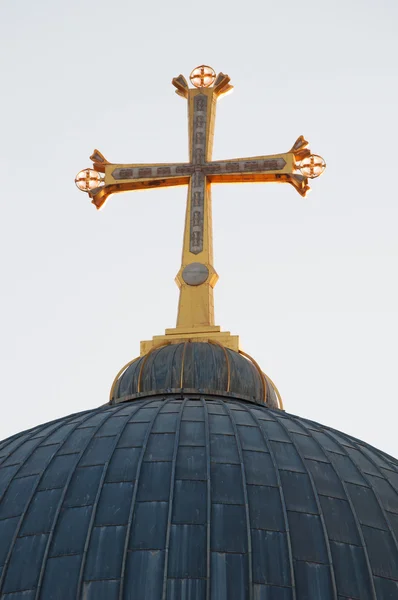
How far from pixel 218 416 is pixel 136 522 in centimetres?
396

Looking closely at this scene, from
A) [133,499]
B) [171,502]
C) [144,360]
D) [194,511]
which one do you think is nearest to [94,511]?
[133,499]

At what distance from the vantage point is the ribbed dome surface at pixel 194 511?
73.9 ft

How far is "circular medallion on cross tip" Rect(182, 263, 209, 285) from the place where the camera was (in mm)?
31453

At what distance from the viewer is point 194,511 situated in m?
23.5

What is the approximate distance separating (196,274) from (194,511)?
8872 mm

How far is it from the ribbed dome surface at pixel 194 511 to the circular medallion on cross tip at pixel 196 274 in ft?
16.1

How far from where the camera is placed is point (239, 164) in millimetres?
32750

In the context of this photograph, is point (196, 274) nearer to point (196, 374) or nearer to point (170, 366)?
point (170, 366)

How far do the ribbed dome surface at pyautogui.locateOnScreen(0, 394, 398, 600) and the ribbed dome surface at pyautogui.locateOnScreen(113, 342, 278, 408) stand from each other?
241 cm

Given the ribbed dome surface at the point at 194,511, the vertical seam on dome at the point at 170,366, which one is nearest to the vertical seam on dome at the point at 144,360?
the vertical seam on dome at the point at 170,366

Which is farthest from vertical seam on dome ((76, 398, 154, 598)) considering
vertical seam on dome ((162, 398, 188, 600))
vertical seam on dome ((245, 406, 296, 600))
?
vertical seam on dome ((245, 406, 296, 600))

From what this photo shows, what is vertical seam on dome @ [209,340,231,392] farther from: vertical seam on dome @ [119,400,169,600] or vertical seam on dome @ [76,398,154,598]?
vertical seam on dome @ [76,398,154,598]

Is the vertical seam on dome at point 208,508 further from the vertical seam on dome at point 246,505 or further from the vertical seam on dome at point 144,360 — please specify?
the vertical seam on dome at point 144,360

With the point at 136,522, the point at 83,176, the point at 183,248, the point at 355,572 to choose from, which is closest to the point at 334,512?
the point at 355,572
